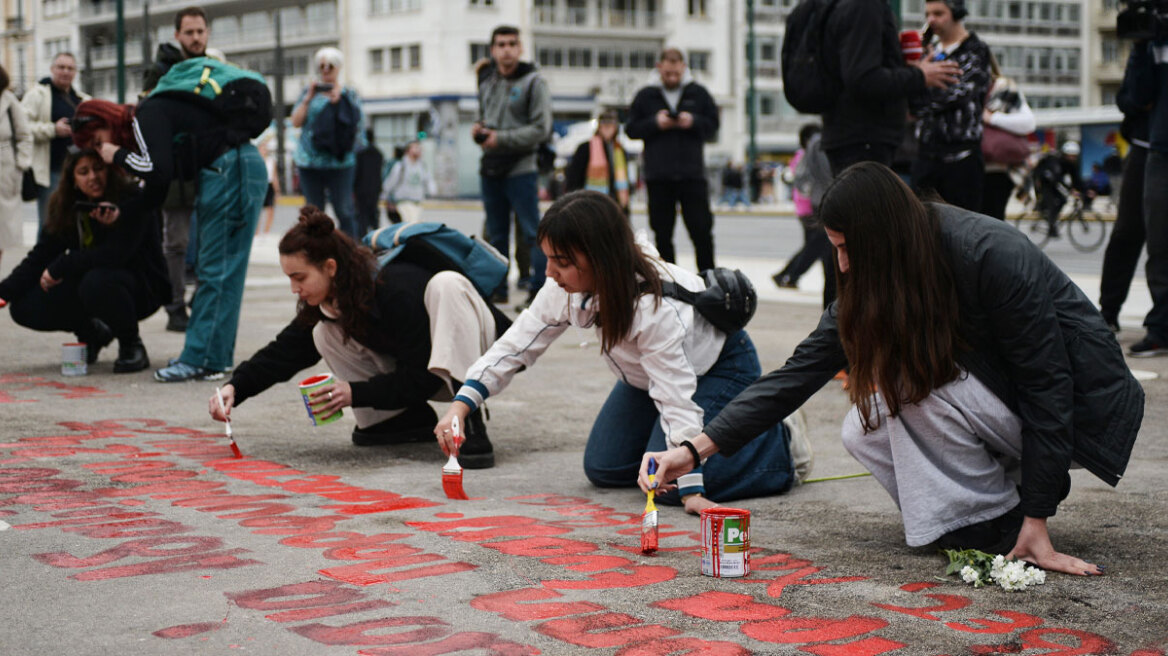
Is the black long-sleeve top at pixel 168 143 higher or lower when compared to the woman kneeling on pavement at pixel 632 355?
higher

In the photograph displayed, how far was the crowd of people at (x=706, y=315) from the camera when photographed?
11.2 feet

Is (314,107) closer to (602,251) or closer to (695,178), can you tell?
(695,178)

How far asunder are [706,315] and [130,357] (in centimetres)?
366

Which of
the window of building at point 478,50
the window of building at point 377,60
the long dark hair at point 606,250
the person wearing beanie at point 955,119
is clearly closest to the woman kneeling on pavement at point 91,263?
the long dark hair at point 606,250

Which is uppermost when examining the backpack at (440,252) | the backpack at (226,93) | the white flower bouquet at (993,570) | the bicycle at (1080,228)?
the backpack at (226,93)

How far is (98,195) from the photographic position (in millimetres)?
6855

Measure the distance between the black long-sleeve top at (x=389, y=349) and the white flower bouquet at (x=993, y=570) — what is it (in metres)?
2.16

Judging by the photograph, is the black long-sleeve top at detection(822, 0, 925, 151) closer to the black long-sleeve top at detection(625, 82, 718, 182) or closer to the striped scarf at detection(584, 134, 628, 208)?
the black long-sleeve top at detection(625, 82, 718, 182)

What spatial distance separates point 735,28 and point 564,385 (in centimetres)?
6095

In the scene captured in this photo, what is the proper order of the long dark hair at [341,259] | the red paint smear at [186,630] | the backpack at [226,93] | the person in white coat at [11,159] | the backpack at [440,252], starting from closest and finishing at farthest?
the red paint smear at [186,630]
the long dark hair at [341,259]
the backpack at [440,252]
the backpack at [226,93]
the person in white coat at [11,159]

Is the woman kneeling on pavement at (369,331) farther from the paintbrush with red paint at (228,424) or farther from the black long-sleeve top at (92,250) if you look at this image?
the black long-sleeve top at (92,250)

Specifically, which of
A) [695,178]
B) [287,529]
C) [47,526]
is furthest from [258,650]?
[695,178]

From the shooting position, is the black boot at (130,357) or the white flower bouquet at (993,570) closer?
the white flower bouquet at (993,570)

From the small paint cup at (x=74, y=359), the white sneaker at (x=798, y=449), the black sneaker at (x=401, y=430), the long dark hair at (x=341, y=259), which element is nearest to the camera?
the white sneaker at (x=798, y=449)
